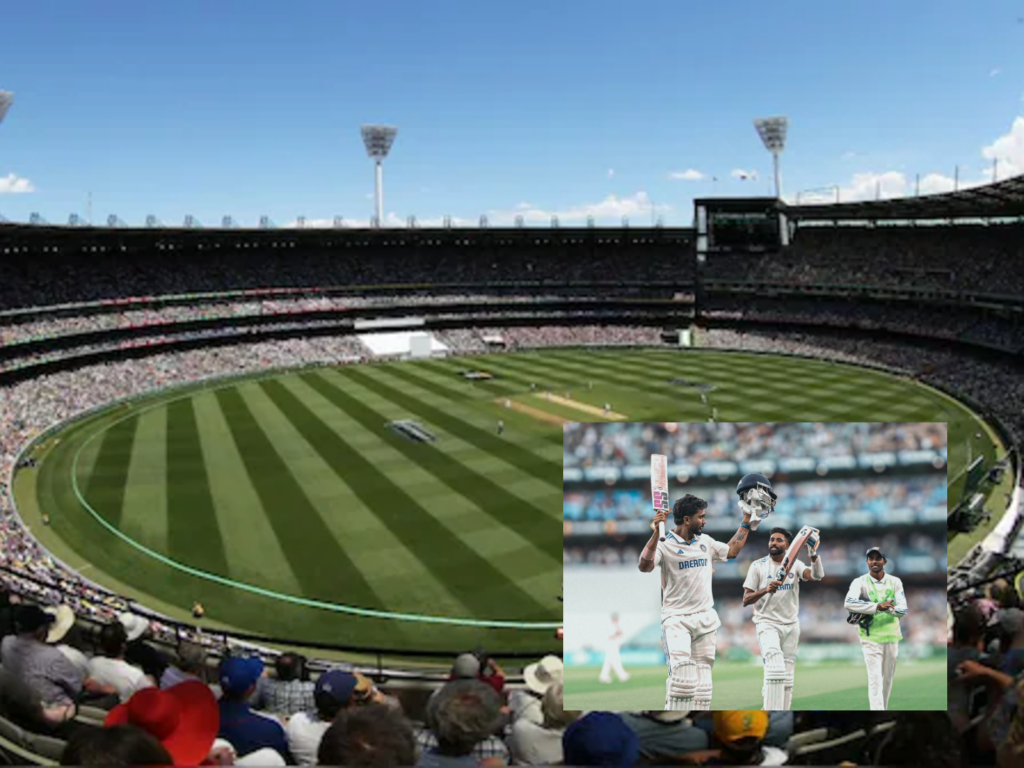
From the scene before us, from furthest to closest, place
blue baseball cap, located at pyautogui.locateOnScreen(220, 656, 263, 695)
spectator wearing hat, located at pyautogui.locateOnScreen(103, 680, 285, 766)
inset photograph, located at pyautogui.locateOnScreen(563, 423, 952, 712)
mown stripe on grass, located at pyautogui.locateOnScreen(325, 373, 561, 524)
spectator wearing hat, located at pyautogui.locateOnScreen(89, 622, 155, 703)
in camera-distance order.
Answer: mown stripe on grass, located at pyautogui.locateOnScreen(325, 373, 561, 524) < spectator wearing hat, located at pyautogui.locateOnScreen(89, 622, 155, 703) < blue baseball cap, located at pyautogui.locateOnScreen(220, 656, 263, 695) < inset photograph, located at pyautogui.locateOnScreen(563, 423, 952, 712) < spectator wearing hat, located at pyautogui.locateOnScreen(103, 680, 285, 766)

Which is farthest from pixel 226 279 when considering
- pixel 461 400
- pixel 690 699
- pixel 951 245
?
pixel 690 699

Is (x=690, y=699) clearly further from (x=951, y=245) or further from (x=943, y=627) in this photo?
(x=951, y=245)

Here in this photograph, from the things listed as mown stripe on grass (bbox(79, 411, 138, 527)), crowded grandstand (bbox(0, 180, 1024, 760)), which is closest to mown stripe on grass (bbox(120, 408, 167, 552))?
mown stripe on grass (bbox(79, 411, 138, 527))

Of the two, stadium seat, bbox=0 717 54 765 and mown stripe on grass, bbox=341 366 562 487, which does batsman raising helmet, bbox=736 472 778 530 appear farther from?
mown stripe on grass, bbox=341 366 562 487

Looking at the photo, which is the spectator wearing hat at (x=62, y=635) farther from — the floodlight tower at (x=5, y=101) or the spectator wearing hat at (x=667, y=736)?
the floodlight tower at (x=5, y=101)

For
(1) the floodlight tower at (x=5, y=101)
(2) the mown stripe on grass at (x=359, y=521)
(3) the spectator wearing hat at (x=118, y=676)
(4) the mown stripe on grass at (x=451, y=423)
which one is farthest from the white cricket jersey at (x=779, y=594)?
(1) the floodlight tower at (x=5, y=101)

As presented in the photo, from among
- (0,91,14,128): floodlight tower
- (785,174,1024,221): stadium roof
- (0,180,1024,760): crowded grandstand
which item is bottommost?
(0,180,1024,760): crowded grandstand
